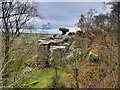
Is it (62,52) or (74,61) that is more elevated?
(74,61)

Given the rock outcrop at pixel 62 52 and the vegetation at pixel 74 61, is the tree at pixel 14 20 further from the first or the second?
the rock outcrop at pixel 62 52

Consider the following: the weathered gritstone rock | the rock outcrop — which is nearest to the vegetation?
the rock outcrop

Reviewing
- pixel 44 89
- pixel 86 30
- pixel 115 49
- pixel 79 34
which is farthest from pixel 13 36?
pixel 86 30

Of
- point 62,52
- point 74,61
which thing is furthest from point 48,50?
point 74,61

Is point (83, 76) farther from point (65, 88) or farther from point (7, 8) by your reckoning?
point (7, 8)

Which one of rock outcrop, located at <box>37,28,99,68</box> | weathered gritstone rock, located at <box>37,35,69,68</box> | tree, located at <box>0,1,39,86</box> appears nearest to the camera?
tree, located at <box>0,1,39,86</box>

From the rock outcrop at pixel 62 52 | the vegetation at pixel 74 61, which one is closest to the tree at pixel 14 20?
the vegetation at pixel 74 61

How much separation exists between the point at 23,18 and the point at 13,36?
4.01 ft

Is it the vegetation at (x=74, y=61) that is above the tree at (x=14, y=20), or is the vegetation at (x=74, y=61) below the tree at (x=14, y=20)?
below

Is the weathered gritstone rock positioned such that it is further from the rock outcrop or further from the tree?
the tree

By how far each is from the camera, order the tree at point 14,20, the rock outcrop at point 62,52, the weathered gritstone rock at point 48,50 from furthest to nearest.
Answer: the weathered gritstone rock at point 48,50
the rock outcrop at point 62,52
the tree at point 14,20

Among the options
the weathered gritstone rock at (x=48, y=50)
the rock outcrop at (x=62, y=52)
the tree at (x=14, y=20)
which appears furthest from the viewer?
the weathered gritstone rock at (x=48, y=50)

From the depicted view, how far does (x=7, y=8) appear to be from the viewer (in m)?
4.12

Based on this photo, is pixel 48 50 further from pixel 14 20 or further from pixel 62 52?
pixel 14 20
